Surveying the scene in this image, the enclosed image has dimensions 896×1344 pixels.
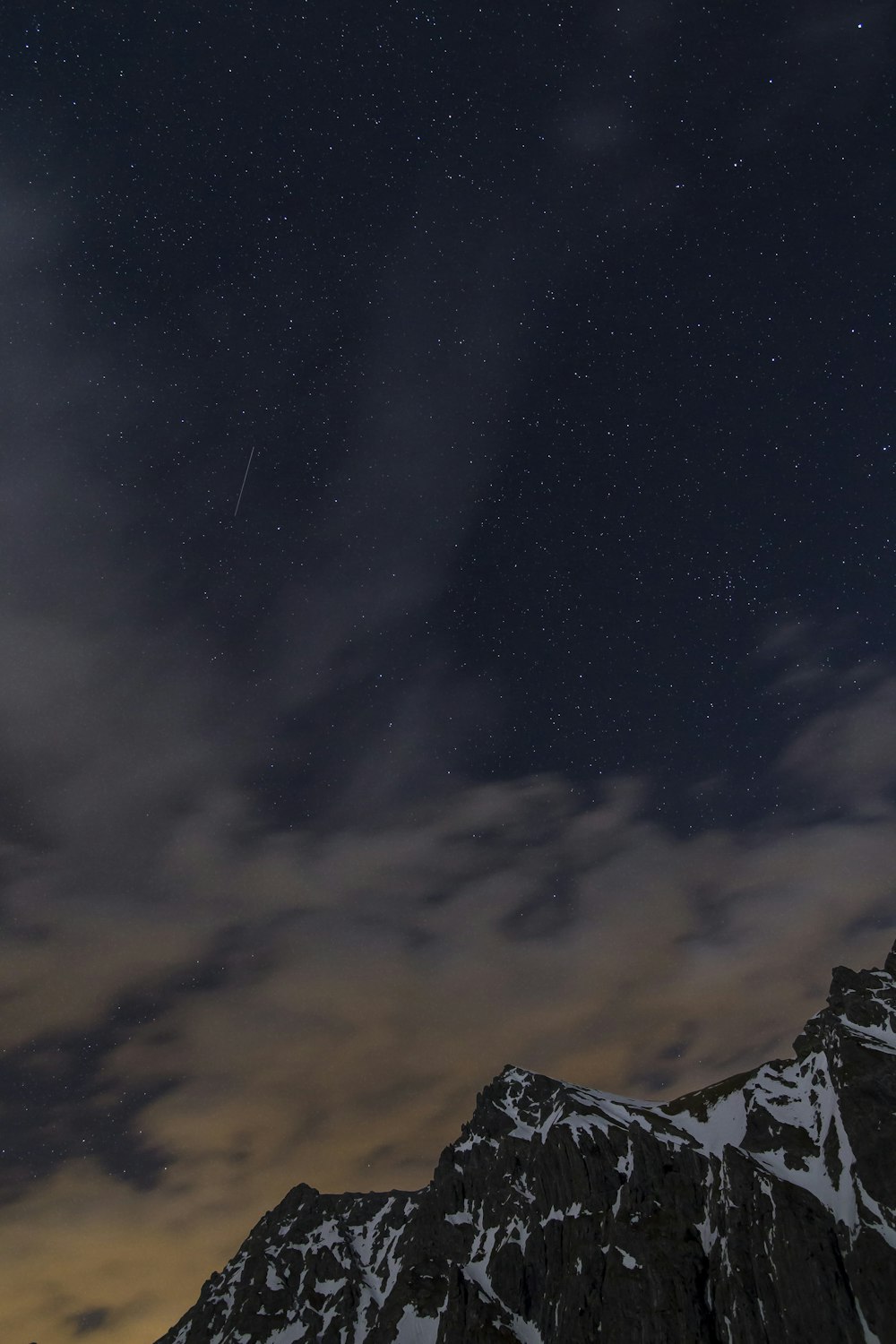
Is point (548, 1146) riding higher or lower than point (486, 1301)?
higher

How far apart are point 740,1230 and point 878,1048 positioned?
48.8 meters

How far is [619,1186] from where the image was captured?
180 meters

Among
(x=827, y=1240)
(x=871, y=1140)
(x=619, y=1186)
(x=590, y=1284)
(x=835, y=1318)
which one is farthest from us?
(x=619, y=1186)

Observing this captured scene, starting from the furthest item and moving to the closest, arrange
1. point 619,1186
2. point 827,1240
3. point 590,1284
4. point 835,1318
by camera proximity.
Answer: point 619,1186 → point 590,1284 → point 827,1240 → point 835,1318

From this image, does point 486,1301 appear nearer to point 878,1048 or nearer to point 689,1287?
point 689,1287

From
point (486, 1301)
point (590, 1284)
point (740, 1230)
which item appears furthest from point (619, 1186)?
point (486, 1301)

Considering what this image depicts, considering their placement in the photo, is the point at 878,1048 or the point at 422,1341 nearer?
the point at 878,1048

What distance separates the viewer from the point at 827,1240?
141 m

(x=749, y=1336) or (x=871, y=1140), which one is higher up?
(x=871, y=1140)

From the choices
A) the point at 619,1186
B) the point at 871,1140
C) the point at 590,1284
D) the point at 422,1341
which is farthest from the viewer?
the point at 422,1341

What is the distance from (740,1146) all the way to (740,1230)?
2649 centimetres

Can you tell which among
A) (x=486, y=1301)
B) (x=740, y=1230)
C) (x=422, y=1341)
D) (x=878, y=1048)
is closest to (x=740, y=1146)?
(x=740, y=1230)

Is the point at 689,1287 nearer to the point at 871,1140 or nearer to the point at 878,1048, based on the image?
the point at 871,1140

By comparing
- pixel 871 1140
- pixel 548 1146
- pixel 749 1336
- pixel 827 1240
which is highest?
pixel 548 1146
